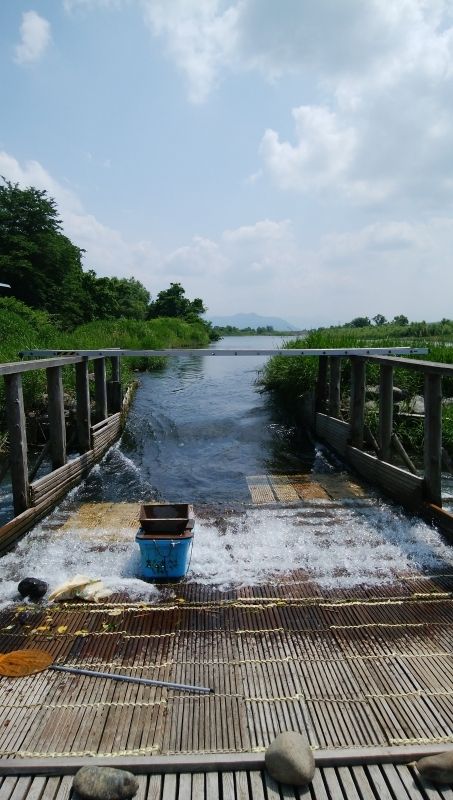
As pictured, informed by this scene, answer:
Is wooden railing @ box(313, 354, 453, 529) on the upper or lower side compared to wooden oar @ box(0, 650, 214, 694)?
upper

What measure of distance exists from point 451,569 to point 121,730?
354 centimetres

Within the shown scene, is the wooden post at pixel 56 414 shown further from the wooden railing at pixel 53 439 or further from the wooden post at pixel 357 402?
the wooden post at pixel 357 402

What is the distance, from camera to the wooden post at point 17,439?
5949 millimetres

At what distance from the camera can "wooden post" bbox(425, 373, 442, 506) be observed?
5.84 m

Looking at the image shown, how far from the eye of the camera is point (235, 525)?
6.27 meters

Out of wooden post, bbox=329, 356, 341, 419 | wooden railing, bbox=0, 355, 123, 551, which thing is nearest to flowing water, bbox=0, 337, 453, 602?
wooden railing, bbox=0, 355, 123, 551

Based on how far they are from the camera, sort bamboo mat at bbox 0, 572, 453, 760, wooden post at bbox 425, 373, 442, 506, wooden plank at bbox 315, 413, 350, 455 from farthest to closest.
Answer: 1. wooden plank at bbox 315, 413, 350, 455
2. wooden post at bbox 425, 373, 442, 506
3. bamboo mat at bbox 0, 572, 453, 760

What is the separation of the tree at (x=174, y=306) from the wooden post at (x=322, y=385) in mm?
45398

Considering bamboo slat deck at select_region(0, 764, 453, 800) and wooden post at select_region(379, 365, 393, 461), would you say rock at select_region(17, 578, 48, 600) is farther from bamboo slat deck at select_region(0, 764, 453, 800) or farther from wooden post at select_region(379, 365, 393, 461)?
wooden post at select_region(379, 365, 393, 461)

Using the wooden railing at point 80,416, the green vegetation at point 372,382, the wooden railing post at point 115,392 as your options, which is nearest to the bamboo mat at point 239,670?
the wooden railing at point 80,416

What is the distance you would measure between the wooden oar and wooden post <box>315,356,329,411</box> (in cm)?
931

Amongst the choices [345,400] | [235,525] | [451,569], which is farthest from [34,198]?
[451,569]

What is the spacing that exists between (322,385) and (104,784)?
10286 mm

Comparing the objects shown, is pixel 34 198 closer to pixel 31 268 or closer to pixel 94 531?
pixel 31 268
